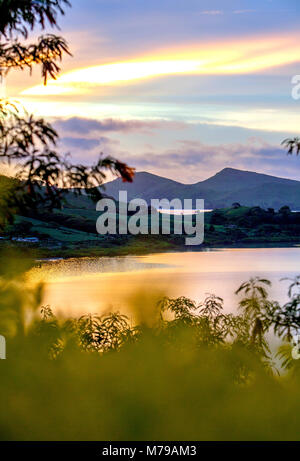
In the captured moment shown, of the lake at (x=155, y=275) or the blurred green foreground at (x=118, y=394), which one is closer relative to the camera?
the blurred green foreground at (x=118, y=394)

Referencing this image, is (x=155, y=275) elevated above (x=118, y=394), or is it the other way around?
(x=155, y=275)

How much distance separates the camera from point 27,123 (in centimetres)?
1017

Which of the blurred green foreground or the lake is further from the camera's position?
the lake

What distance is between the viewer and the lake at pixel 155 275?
179ft

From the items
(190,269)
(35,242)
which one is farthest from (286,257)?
(35,242)

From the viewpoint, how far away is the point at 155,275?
248ft

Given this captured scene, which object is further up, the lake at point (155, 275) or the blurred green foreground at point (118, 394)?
the lake at point (155, 275)

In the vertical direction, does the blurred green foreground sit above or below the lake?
below

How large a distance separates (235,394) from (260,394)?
503 millimetres

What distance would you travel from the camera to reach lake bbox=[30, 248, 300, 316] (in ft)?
179

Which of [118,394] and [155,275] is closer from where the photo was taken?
[118,394]
